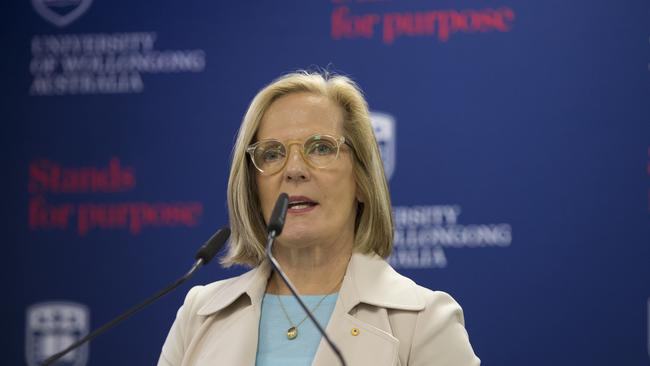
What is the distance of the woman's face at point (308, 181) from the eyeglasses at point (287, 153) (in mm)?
11

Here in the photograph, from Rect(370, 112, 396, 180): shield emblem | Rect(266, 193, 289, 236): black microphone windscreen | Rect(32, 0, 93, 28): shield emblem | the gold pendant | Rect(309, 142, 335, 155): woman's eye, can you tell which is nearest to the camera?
Rect(266, 193, 289, 236): black microphone windscreen

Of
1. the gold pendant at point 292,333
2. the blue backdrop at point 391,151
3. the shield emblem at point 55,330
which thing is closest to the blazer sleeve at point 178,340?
the gold pendant at point 292,333

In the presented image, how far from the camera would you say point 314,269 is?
2246mm

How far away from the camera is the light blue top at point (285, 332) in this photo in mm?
2082

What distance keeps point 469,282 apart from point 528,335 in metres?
0.27

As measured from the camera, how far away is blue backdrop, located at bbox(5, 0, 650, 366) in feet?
10.5

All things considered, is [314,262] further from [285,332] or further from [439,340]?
[439,340]

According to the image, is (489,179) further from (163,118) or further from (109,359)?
(109,359)

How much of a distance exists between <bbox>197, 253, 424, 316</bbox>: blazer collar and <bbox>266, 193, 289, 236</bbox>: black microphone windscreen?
1.01ft

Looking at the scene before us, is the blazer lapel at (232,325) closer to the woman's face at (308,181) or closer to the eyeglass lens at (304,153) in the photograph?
the woman's face at (308,181)

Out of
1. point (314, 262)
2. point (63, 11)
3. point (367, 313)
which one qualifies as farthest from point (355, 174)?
point (63, 11)

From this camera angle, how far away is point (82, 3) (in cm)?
370

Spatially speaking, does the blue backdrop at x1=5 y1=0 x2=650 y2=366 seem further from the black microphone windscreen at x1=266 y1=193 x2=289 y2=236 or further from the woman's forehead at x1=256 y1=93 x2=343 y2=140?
the black microphone windscreen at x1=266 y1=193 x2=289 y2=236

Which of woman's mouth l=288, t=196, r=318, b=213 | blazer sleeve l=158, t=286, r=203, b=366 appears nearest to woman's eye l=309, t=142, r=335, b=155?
woman's mouth l=288, t=196, r=318, b=213
